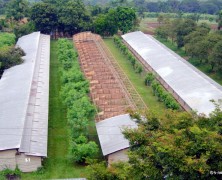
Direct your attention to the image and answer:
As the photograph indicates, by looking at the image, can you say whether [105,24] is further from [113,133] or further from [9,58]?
[113,133]

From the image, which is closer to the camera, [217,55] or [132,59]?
[217,55]

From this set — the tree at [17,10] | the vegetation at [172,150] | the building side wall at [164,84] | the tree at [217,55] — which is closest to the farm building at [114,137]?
the vegetation at [172,150]

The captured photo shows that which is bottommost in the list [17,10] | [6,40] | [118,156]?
[6,40]

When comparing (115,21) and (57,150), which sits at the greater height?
(57,150)

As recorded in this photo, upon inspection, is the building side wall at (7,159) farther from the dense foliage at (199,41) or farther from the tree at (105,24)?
the tree at (105,24)

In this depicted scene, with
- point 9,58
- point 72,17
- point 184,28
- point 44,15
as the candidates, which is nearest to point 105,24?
point 72,17

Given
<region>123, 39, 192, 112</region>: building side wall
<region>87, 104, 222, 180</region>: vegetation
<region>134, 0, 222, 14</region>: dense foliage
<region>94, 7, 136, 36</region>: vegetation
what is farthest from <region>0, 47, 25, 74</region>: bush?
<region>134, 0, 222, 14</region>: dense foliage

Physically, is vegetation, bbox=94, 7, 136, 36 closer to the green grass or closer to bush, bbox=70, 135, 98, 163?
the green grass

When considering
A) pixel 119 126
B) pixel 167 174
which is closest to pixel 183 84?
pixel 119 126
